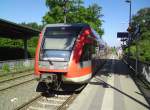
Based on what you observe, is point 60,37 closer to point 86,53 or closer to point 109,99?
point 86,53

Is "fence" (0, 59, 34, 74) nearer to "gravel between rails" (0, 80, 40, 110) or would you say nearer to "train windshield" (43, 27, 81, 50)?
"gravel between rails" (0, 80, 40, 110)

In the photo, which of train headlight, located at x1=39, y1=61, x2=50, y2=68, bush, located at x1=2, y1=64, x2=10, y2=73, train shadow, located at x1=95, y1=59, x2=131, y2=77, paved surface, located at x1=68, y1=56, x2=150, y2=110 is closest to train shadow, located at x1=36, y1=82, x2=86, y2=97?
paved surface, located at x1=68, y1=56, x2=150, y2=110

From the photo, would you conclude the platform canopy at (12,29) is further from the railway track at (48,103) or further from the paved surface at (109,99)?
the paved surface at (109,99)

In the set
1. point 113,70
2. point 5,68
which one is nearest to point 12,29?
point 5,68

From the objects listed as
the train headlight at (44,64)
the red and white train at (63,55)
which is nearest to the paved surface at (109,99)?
the red and white train at (63,55)

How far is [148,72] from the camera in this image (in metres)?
15.2

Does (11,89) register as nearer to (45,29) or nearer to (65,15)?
(45,29)

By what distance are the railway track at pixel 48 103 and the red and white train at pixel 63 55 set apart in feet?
2.11

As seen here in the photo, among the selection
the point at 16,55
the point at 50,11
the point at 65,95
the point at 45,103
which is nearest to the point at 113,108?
the point at 45,103

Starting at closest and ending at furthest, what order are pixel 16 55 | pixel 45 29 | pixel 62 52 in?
1. pixel 62 52
2. pixel 45 29
3. pixel 16 55

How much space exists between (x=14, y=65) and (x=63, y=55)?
1300cm

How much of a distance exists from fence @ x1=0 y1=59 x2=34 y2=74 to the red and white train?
9872 mm

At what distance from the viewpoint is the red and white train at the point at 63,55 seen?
1210cm

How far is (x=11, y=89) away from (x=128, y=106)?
6.96 meters
